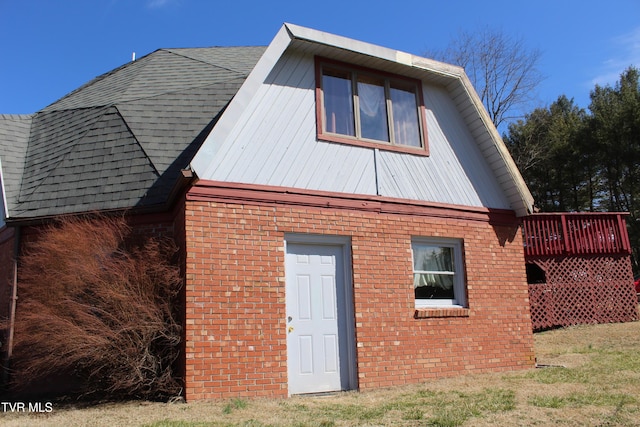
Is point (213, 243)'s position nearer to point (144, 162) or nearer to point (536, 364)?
point (144, 162)

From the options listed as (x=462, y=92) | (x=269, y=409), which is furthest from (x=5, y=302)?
(x=462, y=92)

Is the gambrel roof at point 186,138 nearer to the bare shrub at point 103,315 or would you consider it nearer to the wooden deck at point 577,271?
the bare shrub at point 103,315

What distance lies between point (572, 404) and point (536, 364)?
3.69 meters

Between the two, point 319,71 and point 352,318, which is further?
point 319,71

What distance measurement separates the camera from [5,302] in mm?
9469

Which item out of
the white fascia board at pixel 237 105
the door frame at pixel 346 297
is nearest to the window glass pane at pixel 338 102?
the white fascia board at pixel 237 105

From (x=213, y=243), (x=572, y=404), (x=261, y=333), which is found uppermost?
(x=213, y=243)

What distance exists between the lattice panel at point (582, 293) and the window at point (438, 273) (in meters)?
6.12

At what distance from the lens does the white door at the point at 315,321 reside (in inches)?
314

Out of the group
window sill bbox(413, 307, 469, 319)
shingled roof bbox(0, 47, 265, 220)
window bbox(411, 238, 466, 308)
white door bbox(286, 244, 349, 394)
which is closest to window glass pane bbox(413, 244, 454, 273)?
window bbox(411, 238, 466, 308)

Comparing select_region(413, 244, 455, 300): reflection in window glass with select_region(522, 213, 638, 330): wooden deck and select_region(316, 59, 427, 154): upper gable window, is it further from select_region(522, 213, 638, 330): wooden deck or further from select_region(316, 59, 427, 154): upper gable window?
select_region(522, 213, 638, 330): wooden deck

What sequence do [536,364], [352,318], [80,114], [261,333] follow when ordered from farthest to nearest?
[80,114] → [536,364] → [352,318] → [261,333]

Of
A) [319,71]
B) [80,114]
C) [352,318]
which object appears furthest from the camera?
[80,114]

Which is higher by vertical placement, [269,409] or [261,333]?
[261,333]
